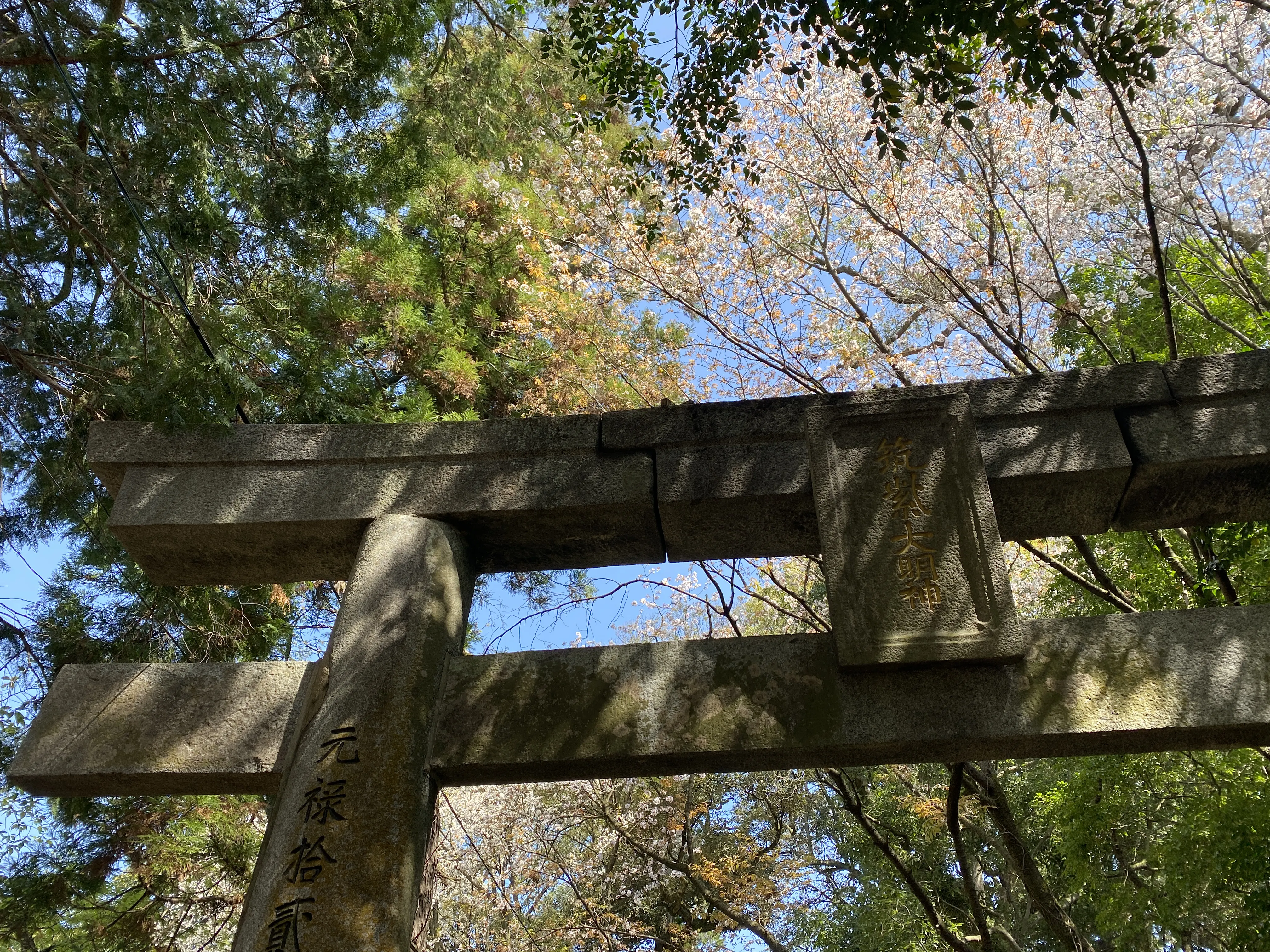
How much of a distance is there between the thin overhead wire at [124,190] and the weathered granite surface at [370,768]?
3.45 feet

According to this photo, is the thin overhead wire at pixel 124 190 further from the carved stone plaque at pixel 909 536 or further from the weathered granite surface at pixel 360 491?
the carved stone plaque at pixel 909 536

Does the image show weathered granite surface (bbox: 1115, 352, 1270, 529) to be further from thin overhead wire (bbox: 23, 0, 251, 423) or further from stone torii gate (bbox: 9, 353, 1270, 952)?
thin overhead wire (bbox: 23, 0, 251, 423)

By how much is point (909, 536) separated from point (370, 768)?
194 centimetres

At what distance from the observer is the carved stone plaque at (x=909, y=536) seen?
113 inches

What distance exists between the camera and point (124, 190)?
10.3ft

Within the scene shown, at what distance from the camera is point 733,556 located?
364cm

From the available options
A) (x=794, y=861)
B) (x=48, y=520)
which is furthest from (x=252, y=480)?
(x=794, y=861)

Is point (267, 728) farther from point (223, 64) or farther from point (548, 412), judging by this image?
point (548, 412)

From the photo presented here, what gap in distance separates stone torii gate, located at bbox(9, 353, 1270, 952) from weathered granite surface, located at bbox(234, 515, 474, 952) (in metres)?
0.01

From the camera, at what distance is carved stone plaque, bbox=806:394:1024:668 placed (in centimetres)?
287

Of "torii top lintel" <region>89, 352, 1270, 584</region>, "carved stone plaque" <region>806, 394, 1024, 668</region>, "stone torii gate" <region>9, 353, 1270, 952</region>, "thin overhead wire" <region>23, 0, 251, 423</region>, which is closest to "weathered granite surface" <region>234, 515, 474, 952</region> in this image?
"stone torii gate" <region>9, 353, 1270, 952</region>

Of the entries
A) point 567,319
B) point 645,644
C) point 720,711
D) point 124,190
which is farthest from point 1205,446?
point 567,319

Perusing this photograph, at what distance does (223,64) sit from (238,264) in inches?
48.3

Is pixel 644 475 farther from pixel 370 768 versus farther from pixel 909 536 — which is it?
pixel 370 768
